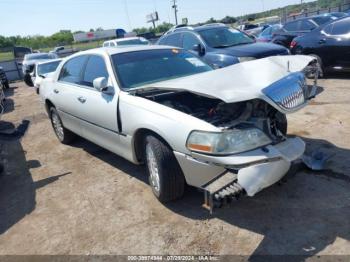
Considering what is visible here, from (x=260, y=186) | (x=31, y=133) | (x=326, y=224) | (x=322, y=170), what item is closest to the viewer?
(x=260, y=186)

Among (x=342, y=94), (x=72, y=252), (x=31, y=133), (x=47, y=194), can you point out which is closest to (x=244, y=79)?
(x=72, y=252)

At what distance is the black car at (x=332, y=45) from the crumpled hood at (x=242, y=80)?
16.6ft

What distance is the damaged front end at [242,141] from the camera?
2939 mm

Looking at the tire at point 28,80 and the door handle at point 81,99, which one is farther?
the tire at point 28,80

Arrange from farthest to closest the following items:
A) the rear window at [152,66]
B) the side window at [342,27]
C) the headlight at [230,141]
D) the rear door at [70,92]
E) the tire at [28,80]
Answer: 1. the tire at [28,80]
2. the side window at [342,27]
3. the rear door at [70,92]
4. the rear window at [152,66]
5. the headlight at [230,141]

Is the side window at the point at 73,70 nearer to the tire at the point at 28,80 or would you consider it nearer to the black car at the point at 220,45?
the black car at the point at 220,45

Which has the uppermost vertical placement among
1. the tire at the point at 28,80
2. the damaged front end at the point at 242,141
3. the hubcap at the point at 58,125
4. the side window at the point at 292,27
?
the damaged front end at the point at 242,141

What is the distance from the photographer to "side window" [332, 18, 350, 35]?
8516 mm

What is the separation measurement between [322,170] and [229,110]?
1.42 meters

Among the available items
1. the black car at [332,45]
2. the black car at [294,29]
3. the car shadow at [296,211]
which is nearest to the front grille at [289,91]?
the car shadow at [296,211]

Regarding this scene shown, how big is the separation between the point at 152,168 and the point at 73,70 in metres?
2.48

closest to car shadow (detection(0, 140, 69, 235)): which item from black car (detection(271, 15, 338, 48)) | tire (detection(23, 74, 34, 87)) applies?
black car (detection(271, 15, 338, 48))

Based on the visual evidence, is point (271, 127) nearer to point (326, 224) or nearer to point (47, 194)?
point (326, 224)

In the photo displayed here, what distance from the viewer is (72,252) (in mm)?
3262
